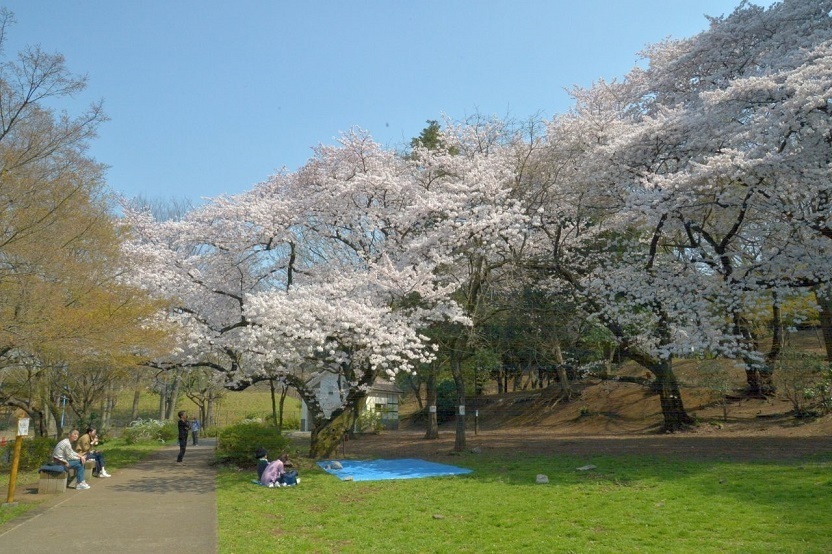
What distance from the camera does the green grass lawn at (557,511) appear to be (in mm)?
7336

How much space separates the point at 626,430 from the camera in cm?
2155

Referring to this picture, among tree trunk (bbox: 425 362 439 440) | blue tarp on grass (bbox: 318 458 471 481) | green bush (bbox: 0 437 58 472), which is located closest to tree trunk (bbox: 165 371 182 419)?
tree trunk (bbox: 425 362 439 440)

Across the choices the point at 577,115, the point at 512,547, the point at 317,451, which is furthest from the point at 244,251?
the point at 512,547

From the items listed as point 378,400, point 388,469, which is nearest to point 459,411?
point 388,469

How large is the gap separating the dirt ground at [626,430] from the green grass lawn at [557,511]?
93.0 inches

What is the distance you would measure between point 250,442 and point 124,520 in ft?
18.9

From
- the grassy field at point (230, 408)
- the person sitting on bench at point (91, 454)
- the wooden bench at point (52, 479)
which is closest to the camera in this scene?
the wooden bench at point (52, 479)

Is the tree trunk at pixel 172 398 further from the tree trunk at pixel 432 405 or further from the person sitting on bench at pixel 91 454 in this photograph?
the person sitting on bench at pixel 91 454

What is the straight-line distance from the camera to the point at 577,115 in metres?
19.8

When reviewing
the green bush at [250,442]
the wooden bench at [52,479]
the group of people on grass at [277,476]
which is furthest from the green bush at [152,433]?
the group of people on grass at [277,476]

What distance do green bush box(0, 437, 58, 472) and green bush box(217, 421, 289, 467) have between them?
412 centimetres

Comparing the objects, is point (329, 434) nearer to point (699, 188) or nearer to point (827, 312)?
point (699, 188)

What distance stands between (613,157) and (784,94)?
4082 mm

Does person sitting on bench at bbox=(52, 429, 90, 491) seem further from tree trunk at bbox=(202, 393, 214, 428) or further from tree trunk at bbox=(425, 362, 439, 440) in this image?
tree trunk at bbox=(202, 393, 214, 428)
